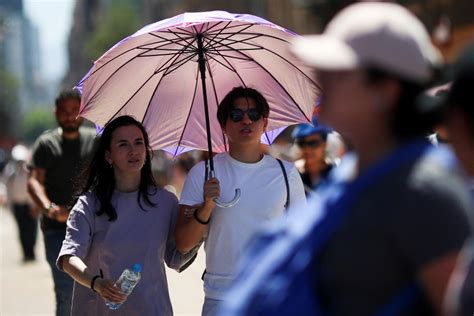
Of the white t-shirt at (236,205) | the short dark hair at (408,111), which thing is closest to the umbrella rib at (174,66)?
the white t-shirt at (236,205)

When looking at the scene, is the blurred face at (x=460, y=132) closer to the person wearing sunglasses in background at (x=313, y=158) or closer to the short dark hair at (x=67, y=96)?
the person wearing sunglasses in background at (x=313, y=158)

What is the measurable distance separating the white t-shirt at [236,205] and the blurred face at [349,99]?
2.48 metres

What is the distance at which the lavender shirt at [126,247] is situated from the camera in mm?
5535

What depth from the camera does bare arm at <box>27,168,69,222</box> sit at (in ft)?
26.1

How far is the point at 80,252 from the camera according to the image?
5.53 metres

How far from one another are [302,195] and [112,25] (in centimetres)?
8207

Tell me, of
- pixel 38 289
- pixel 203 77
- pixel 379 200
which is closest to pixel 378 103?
pixel 379 200

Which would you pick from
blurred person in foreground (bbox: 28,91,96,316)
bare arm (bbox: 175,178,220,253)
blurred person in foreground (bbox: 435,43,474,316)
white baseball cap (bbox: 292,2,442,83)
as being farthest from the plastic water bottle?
blurred person in foreground (bbox: 28,91,96,316)

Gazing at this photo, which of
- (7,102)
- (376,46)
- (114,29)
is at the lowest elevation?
(7,102)

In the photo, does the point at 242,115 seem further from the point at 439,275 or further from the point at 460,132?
the point at 439,275

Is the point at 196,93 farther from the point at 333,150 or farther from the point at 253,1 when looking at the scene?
the point at 253,1

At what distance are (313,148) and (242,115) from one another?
10.7ft

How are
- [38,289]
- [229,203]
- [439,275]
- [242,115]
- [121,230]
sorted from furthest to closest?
1. [38,289]
2. [242,115]
3. [121,230]
4. [229,203]
5. [439,275]

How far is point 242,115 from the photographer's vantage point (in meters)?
5.70
